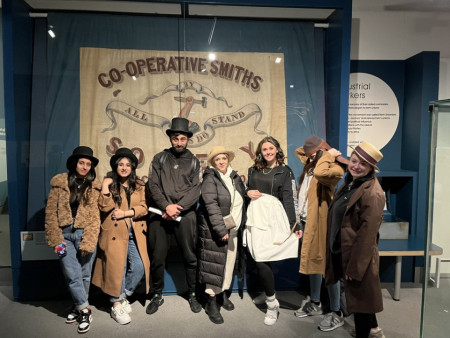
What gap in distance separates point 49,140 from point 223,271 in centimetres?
216

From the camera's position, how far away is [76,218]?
127 inches

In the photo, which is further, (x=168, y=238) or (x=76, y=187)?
(x=168, y=238)

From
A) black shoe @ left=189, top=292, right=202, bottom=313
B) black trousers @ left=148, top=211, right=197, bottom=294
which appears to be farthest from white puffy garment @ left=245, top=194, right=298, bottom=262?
black shoe @ left=189, top=292, right=202, bottom=313

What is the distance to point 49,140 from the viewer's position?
3.88 metres

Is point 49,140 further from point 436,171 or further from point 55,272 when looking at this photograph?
point 436,171

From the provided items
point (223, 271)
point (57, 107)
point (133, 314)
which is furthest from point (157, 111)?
point (133, 314)

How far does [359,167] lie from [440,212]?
2.22 feet

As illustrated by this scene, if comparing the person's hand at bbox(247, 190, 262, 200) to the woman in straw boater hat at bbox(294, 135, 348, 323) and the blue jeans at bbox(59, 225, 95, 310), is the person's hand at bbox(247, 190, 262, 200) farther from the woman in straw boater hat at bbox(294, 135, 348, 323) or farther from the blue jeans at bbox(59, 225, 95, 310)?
the blue jeans at bbox(59, 225, 95, 310)

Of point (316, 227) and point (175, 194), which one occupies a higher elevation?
point (175, 194)

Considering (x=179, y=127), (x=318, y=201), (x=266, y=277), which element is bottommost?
(x=266, y=277)

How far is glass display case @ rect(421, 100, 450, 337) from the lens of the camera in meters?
2.11

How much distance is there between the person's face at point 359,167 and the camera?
2.70m

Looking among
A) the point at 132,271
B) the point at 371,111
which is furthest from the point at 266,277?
the point at 371,111

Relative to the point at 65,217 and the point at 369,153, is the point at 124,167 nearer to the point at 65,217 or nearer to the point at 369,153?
the point at 65,217
